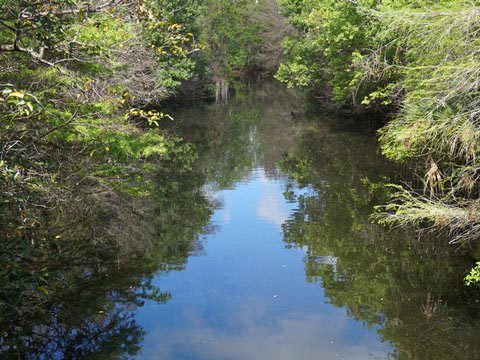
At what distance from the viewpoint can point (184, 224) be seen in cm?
1370

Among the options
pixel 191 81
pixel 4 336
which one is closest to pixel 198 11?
pixel 191 81

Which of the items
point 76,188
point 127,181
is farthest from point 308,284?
point 76,188

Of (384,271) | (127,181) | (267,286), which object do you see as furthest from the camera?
(127,181)

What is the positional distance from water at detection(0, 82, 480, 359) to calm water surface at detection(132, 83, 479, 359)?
1.1 inches

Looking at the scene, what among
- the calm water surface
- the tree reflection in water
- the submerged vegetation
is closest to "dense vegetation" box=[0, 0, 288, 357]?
the submerged vegetation

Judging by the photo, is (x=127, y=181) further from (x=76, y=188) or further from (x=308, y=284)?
(x=308, y=284)

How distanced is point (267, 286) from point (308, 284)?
2.63 ft

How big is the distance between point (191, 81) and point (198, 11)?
5.79 meters

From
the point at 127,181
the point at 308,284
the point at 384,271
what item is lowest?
the point at 308,284

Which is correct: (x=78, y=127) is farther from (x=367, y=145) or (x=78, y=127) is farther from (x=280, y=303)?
(x=367, y=145)

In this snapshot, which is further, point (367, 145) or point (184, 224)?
point (367, 145)

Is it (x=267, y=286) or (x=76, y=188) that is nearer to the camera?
(x=267, y=286)

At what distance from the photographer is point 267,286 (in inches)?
404

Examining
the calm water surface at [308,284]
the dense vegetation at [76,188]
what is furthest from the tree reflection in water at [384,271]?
the dense vegetation at [76,188]
